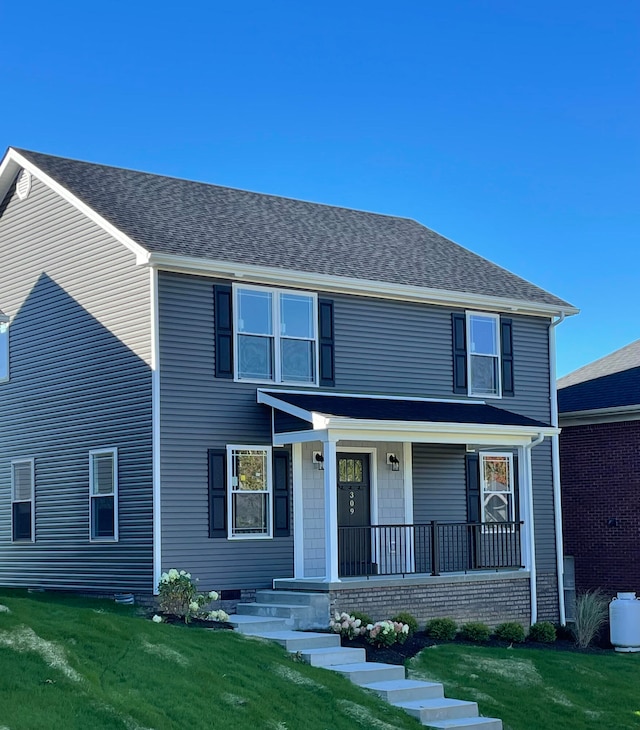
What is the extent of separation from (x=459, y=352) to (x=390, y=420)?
12.9ft

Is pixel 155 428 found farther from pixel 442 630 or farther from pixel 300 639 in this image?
pixel 442 630

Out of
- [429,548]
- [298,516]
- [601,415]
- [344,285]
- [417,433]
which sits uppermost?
[344,285]

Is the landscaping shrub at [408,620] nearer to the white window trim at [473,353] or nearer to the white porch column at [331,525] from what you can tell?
the white porch column at [331,525]

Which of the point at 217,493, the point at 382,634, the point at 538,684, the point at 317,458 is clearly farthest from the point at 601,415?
the point at 217,493

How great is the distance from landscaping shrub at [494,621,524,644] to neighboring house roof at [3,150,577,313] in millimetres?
6101

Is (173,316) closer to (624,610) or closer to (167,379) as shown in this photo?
(167,379)

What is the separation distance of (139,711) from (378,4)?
53.6ft

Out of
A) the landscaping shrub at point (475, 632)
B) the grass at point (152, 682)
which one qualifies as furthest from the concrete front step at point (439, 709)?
the landscaping shrub at point (475, 632)

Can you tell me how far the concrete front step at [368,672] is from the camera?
14.8m

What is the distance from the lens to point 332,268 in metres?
20.3

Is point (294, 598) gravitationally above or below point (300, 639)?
above

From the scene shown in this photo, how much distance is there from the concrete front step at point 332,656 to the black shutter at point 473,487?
631cm

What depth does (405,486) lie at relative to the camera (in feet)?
68.4

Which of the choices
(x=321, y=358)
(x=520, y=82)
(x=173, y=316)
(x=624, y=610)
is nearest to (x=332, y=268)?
(x=321, y=358)
